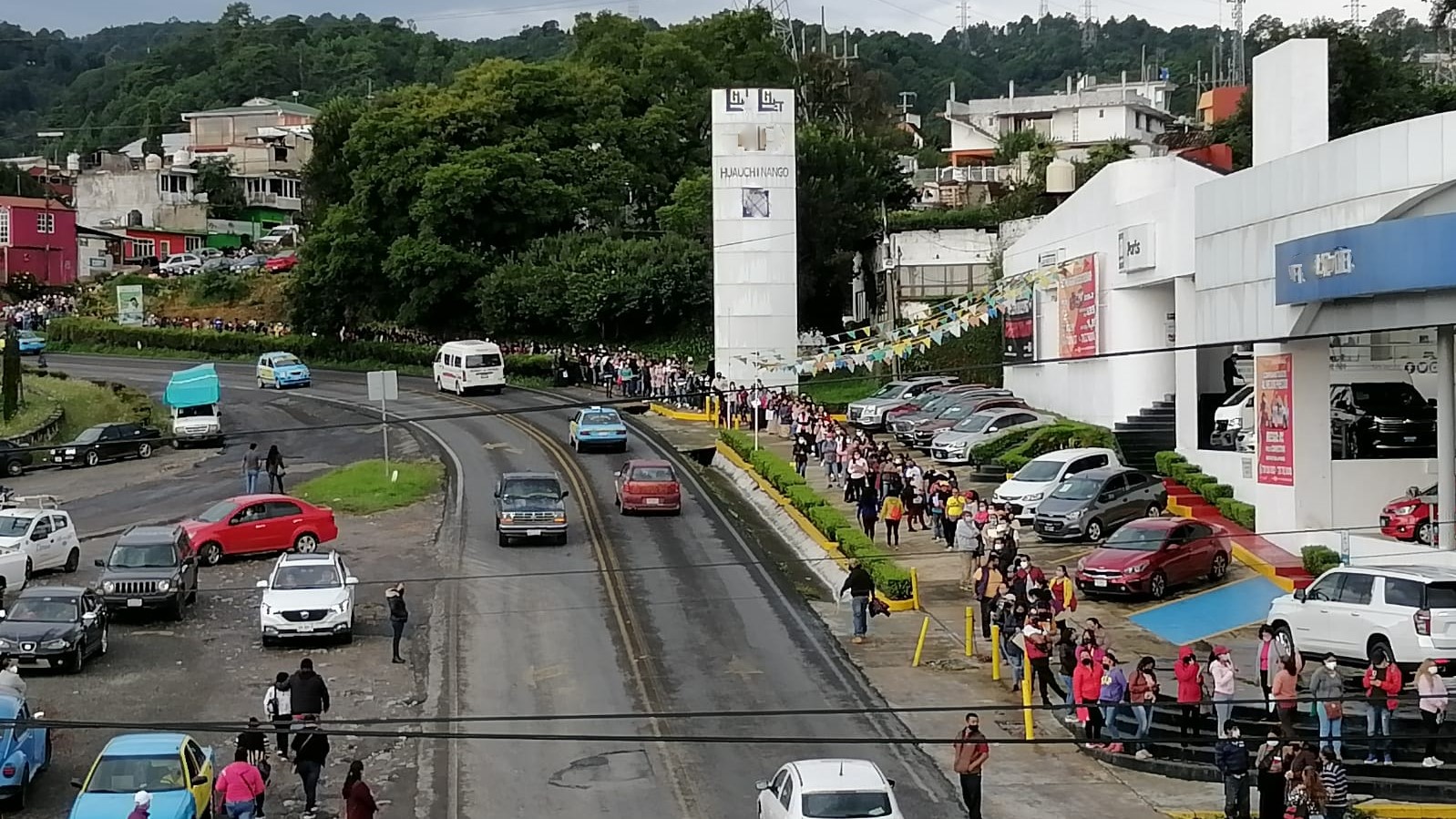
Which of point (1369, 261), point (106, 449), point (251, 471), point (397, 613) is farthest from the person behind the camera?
point (106, 449)

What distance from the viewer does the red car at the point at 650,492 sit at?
4259 centimetres

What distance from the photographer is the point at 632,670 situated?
1119 inches

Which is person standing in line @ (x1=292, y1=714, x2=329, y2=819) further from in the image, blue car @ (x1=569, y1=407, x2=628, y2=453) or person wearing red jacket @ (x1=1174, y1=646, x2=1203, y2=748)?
blue car @ (x1=569, y1=407, x2=628, y2=453)

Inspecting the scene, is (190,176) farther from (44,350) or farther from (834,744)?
(834,744)

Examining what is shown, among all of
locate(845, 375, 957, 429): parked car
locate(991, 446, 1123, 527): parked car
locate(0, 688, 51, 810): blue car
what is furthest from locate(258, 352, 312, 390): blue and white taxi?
locate(0, 688, 51, 810): blue car

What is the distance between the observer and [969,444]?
47.1 meters

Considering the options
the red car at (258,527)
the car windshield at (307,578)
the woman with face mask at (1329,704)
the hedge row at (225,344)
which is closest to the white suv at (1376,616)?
the woman with face mask at (1329,704)

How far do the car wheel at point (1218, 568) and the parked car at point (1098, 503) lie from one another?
4.04 metres

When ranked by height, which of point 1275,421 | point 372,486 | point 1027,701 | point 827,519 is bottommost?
point 1027,701

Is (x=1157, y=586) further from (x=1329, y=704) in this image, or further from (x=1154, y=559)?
(x=1329, y=704)

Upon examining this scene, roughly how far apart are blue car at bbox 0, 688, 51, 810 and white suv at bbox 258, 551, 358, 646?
22.5 feet

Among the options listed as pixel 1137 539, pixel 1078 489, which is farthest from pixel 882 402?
pixel 1137 539

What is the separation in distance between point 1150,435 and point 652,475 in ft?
43.7

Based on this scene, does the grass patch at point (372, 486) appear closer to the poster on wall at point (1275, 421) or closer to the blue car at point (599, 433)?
the blue car at point (599, 433)
